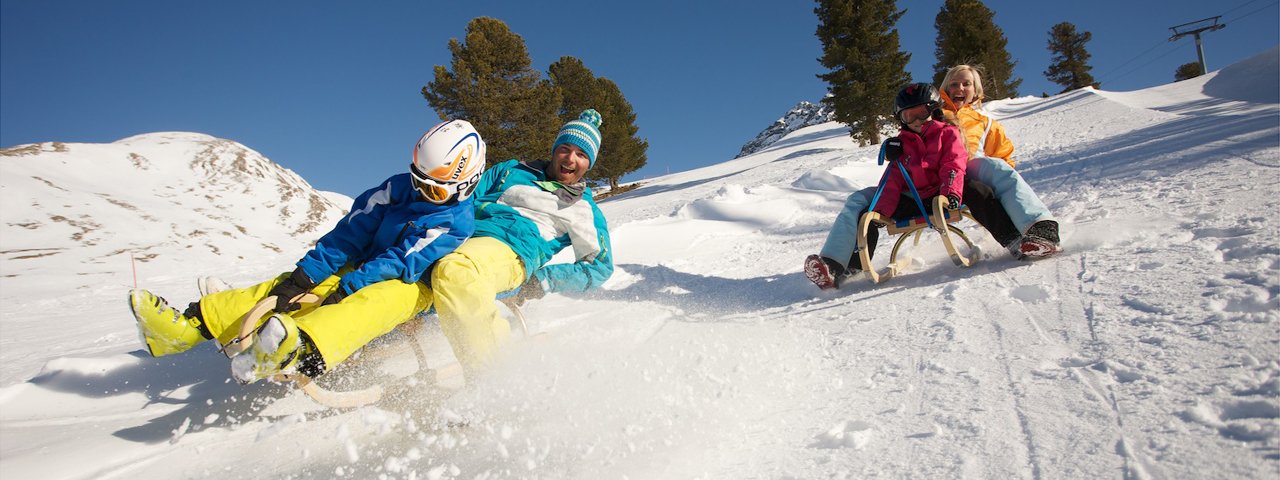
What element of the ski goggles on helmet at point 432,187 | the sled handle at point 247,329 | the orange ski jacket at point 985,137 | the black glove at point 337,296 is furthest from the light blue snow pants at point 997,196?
the sled handle at point 247,329

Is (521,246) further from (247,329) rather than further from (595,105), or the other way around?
(595,105)

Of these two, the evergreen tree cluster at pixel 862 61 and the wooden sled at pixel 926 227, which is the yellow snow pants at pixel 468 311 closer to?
the wooden sled at pixel 926 227

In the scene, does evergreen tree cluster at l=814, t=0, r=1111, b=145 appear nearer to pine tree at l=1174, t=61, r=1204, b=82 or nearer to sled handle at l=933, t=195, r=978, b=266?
sled handle at l=933, t=195, r=978, b=266

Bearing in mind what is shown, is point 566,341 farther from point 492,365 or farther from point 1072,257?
point 1072,257

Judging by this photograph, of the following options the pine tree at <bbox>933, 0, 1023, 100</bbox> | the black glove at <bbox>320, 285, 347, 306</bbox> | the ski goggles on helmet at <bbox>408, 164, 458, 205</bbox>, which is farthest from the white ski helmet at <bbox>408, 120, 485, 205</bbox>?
the pine tree at <bbox>933, 0, 1023, 100</bbox>

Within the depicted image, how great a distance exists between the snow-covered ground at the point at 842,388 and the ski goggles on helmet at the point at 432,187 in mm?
831

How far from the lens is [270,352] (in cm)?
181

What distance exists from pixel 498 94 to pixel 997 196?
18001 millimetres

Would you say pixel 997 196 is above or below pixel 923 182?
below

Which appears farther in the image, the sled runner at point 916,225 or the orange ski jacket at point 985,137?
the orange ski jacket at point 985,137

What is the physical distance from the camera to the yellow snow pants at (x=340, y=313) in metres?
1.95

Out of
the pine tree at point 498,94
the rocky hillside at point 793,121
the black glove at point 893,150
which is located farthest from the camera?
the rocky hillside at point 793,121

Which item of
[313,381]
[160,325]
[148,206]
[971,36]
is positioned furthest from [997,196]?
[971,36]

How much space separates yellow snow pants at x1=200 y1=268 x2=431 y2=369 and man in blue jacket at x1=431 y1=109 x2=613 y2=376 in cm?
15
